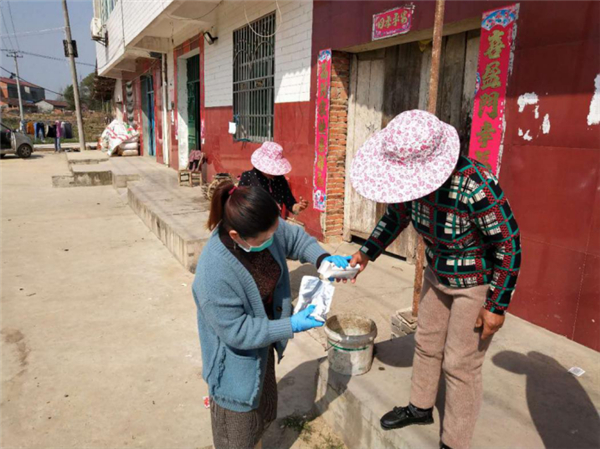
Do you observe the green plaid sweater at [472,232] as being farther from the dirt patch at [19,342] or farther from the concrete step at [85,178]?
the concrete step at [85,178]

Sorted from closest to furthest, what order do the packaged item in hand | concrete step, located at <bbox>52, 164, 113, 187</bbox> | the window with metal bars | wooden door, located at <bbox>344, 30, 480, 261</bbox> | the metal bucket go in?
the packaged item in hand
the metal bucket
wooden door, located at <bbox>344, 30, 480, 261</bbox>
the window with metal bars
concrete step, located at <bbox>52, 164, 113, 187</bbox>

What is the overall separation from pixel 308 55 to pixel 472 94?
2.64 metres

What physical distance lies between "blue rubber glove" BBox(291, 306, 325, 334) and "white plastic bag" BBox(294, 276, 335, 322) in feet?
0.13

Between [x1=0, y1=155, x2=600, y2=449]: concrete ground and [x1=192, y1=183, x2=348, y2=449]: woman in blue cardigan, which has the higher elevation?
[x1=192, y1=183, x2=348, y2=449]: woman in blue cardigan

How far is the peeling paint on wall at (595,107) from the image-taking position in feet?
9.51

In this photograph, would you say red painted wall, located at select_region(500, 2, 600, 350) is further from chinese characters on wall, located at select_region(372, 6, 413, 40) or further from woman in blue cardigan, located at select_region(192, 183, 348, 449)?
woman in blue cardigan, located at select_region(192, 183, 348, 449)

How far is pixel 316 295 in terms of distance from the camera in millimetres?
1959

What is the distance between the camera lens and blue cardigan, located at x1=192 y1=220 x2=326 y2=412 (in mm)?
1726

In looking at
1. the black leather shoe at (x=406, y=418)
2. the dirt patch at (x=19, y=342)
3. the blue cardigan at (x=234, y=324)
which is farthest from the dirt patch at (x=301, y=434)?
the dirt patch at (x=19, y=342)

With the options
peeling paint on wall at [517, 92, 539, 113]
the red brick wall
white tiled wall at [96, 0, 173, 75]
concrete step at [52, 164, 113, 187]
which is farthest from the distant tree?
peeling paint on wall at [517, 92, 539, 113]

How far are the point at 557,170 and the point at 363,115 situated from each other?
111 inches

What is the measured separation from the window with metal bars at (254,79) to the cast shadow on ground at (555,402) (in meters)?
5.44

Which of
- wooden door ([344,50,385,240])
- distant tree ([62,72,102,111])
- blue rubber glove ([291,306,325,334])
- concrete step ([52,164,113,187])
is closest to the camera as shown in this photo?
blue rubber glove ([291,306,325,334])

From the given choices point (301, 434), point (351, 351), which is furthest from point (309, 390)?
point (351, 351)
